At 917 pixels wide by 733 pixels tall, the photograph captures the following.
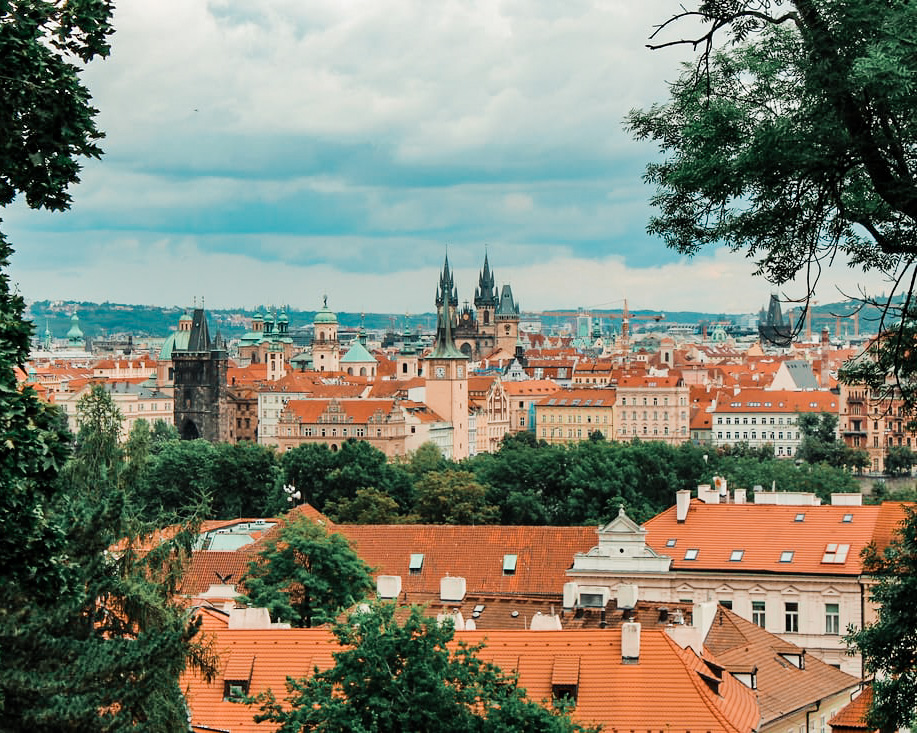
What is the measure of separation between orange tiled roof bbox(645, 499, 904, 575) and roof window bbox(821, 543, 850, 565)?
0.08 metres

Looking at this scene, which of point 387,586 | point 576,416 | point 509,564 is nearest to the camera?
point 387,586

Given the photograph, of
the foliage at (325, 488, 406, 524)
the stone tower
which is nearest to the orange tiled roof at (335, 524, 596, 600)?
the foliage at (325, 488, 406, 524)

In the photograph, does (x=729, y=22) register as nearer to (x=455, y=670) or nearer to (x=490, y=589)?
(x=455, y=670)

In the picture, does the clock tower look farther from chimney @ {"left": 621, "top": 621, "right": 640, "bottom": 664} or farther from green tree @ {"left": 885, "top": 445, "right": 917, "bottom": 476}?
chimney @ {"left": 621, "top": 621, "right": 640, "bottom": 664}

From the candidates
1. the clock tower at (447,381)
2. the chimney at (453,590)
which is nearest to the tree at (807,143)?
the chimney at (453,590)

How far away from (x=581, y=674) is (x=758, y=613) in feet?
76.9

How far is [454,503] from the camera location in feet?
259

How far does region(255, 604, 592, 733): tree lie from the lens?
1870cm

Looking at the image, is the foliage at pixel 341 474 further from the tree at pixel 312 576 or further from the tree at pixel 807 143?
the tree at pixel 807 143

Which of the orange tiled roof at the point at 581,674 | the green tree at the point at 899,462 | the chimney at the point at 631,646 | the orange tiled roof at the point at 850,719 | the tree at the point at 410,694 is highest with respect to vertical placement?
the tree at the point at 410,694

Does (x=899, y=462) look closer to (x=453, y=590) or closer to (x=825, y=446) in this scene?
(x=825, y=446)

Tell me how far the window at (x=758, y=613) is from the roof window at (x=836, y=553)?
220 centimetres

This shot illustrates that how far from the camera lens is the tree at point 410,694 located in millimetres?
18703

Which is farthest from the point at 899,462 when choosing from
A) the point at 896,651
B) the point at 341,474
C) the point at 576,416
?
the point at 896,651
